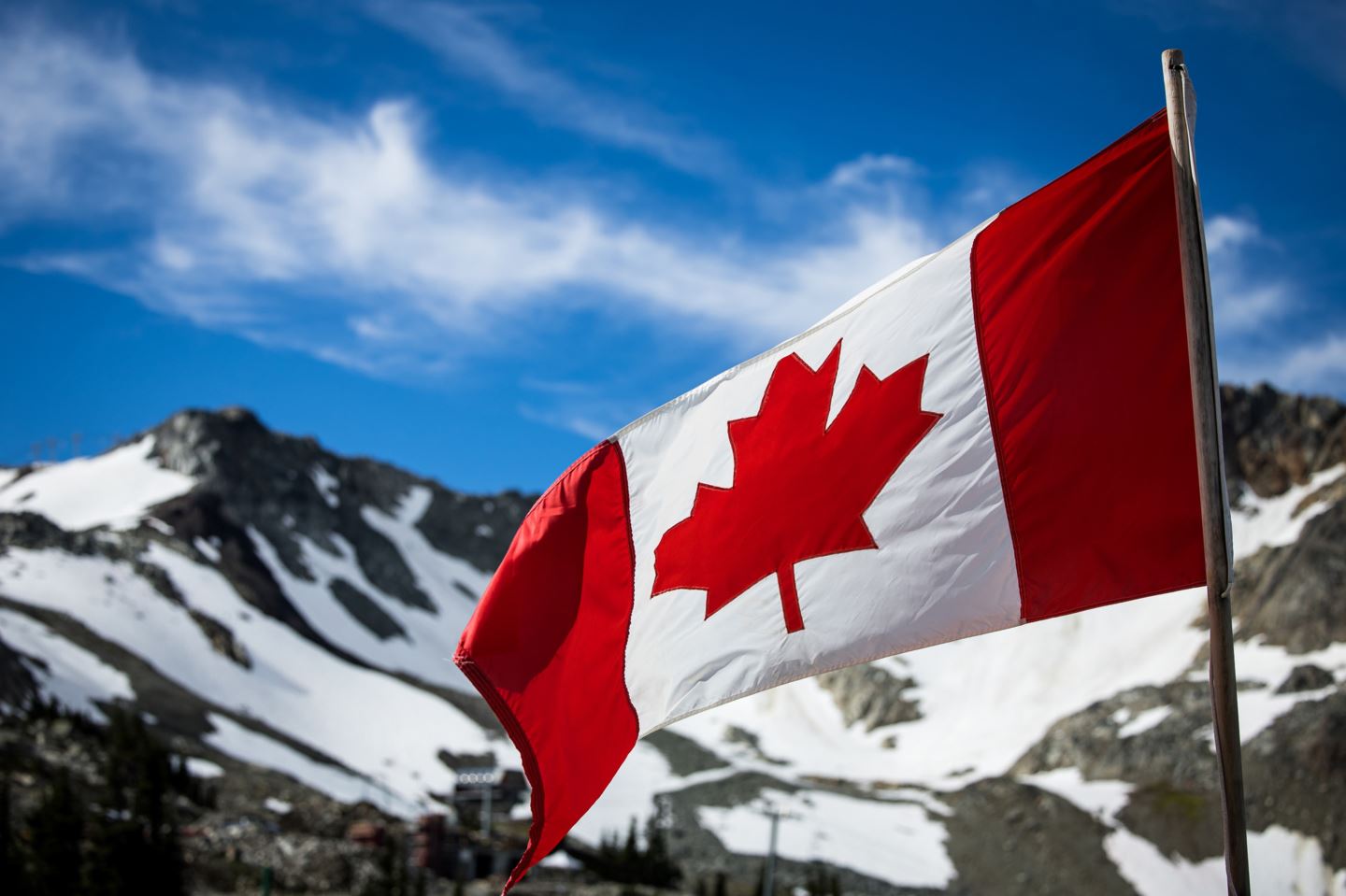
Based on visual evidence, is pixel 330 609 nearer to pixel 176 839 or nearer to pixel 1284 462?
pixel 176 839

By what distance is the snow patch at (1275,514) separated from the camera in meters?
161

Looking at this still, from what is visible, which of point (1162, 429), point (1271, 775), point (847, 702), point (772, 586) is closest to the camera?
point (1162, 429)

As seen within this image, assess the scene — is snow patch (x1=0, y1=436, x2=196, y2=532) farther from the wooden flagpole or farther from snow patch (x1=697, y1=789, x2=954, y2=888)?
the wooden flagpole

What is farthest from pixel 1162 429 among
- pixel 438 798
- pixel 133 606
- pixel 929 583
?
pixel 133 606

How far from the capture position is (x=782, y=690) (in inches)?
6654

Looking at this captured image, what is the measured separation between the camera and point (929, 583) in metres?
7.59

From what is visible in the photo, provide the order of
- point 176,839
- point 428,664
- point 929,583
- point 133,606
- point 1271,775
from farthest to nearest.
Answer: point 428,664 → point 133,606 → point 1271,775 → point 176,839 → point 929,583

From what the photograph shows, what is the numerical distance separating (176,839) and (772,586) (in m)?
53.7

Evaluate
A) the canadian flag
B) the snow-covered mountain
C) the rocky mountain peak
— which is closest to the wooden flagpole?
the canadian flag

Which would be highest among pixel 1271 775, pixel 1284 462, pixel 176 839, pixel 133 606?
pixel 1284 462

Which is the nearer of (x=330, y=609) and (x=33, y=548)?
(x=33, y=548)

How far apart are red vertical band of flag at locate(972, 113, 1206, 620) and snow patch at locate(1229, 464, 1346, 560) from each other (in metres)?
164

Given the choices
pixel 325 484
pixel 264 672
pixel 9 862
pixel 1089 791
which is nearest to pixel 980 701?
pixel 1089 791

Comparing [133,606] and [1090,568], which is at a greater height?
[133,606]
